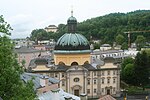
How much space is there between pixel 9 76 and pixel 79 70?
47174 millimetres

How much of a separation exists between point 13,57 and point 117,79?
51.4 m

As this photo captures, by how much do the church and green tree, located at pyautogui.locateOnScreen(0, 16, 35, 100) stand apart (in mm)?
45706

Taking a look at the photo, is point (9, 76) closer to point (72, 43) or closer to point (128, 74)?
point (72, 43)

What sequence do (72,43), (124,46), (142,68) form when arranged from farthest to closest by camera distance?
(124,46), (142,68), (72,43)

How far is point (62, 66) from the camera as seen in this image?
75.5 meters

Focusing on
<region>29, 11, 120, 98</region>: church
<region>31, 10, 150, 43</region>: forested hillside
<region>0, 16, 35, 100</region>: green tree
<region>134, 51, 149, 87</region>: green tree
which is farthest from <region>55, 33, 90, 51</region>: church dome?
<region>31, 10, 150, 43</region>: forested hillside

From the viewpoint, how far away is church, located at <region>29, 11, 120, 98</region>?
74.3 m

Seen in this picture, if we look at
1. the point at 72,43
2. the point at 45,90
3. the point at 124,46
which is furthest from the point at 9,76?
the point at 124,46

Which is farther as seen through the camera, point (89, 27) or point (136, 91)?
point (89, 27)

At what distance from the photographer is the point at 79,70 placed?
74125 mm

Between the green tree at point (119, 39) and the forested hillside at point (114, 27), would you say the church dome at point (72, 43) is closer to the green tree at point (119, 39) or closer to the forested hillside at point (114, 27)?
the green tree at point (119, 39)

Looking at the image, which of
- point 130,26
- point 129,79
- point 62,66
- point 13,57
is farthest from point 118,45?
point 13,57

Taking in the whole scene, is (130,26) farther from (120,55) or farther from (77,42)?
(77,42)

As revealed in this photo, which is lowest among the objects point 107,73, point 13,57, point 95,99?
point 95,99
